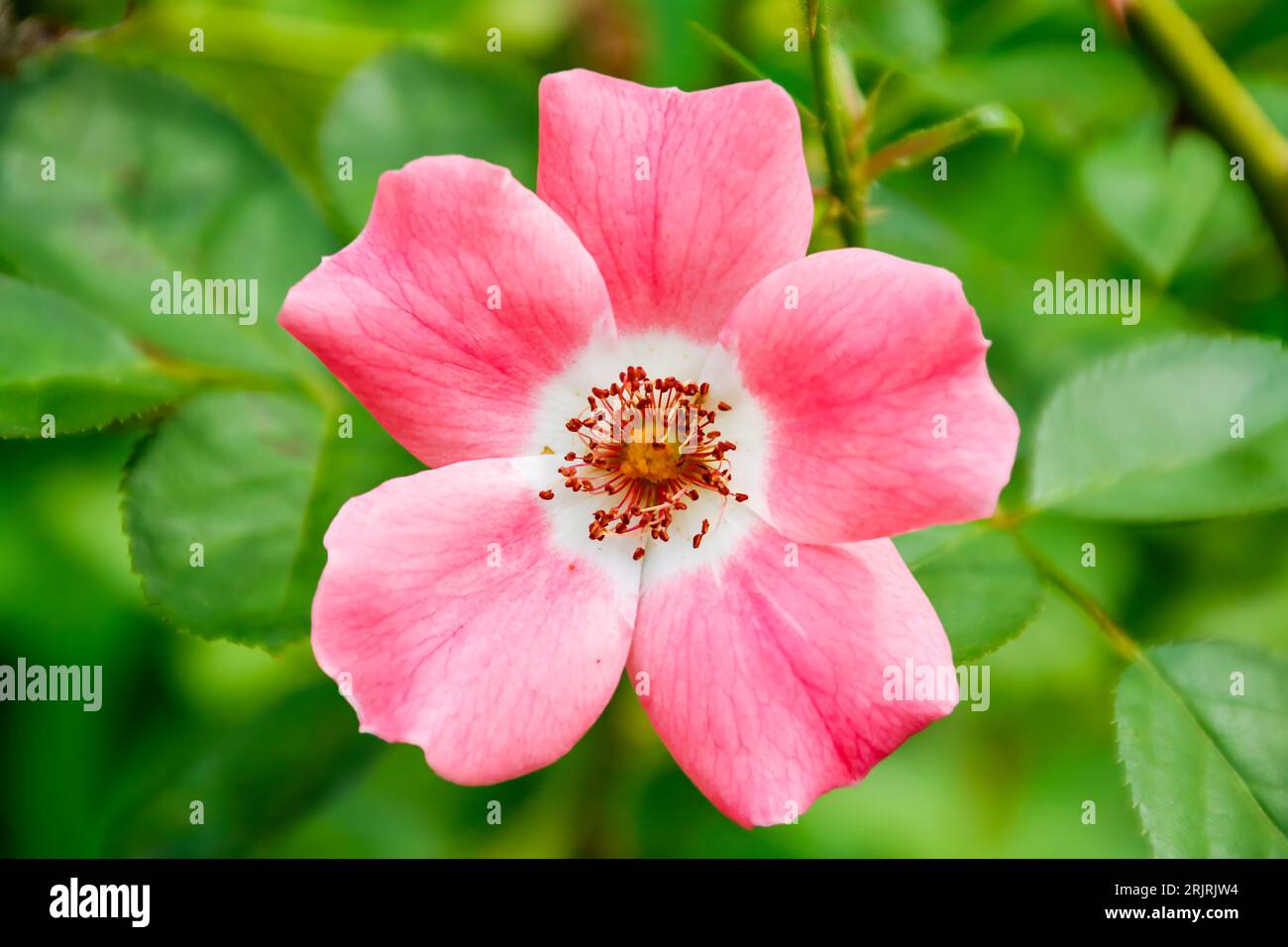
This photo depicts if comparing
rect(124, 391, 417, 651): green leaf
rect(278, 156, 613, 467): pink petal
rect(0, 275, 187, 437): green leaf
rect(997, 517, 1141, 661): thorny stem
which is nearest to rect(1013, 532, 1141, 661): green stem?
rect(997, 517, 1141, 661): thorny stem

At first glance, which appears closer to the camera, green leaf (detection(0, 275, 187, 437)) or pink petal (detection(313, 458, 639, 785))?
pink petal (detection(313, 458, 639, 785))

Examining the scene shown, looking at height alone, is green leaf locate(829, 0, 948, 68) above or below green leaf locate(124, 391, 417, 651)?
above

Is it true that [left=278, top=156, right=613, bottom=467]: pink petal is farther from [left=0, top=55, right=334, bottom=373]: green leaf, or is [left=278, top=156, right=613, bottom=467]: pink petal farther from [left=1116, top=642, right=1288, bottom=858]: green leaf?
[left=1116, top=642, right=1288, bottom=858]: green leaf

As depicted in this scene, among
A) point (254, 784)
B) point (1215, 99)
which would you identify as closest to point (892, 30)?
point (1215, 99)

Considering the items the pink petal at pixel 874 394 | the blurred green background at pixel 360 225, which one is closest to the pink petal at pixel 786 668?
the pink petal at pixel 874 394

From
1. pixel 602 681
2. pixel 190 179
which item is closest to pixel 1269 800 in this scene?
pixel 602 681

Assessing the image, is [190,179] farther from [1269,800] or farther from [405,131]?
[1269,800]

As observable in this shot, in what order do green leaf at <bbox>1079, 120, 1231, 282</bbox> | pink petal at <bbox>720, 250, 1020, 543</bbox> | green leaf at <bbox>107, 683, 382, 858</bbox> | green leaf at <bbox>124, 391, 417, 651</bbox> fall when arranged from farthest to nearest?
green leaf at <bbox>1079, 120, 1231, 282</bbox> → green leaf at <bbox>107, 683, 382, 858</bbox> → green leaf at <bbox>124, 391, 417, 651</bbox> → pink petal at <bbox>720, 250, 1020, 543</bbox>
